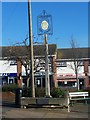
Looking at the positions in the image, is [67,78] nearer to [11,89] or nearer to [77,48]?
[77,48]

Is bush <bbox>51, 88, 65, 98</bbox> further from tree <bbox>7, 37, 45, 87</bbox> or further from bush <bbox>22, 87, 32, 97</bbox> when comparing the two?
tree <bbox>7, 37, 45, 87</bbox>

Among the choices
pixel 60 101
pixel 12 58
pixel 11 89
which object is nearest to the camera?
pixel 60 101

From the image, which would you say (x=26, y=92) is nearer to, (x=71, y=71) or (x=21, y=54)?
(x=21, y=54)

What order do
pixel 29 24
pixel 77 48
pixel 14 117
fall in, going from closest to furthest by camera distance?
1. pixel 14 117
2. pixel 29 24
3. pixel 77 48

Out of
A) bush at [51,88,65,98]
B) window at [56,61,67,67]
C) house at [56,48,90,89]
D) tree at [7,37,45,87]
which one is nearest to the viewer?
A: bush at [51,88,65,98]

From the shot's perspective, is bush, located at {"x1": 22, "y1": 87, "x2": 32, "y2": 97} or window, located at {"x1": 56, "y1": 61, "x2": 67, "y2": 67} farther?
window, located at {"x1": 56, "y1": 61, "x2": 67, "y2": 67}

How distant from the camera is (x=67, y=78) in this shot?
195ft

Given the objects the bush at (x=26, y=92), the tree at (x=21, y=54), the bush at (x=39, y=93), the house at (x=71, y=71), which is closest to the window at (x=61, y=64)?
the house at (x=71, y=71)

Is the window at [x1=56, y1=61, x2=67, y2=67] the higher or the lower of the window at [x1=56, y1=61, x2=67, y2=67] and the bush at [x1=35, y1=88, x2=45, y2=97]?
the higher

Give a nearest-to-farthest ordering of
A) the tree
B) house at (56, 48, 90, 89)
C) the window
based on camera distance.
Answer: the tree → house at (56, 48, 90, 89) → the window

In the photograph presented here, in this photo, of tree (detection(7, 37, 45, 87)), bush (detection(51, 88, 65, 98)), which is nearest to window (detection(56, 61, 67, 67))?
A: tree (detection(7, 37, 45, 87))

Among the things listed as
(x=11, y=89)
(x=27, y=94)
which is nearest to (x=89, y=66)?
(x=11, y=89)

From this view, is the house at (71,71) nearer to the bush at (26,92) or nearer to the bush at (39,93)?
the bush at (39,93)

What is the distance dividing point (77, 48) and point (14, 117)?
42592 mm
